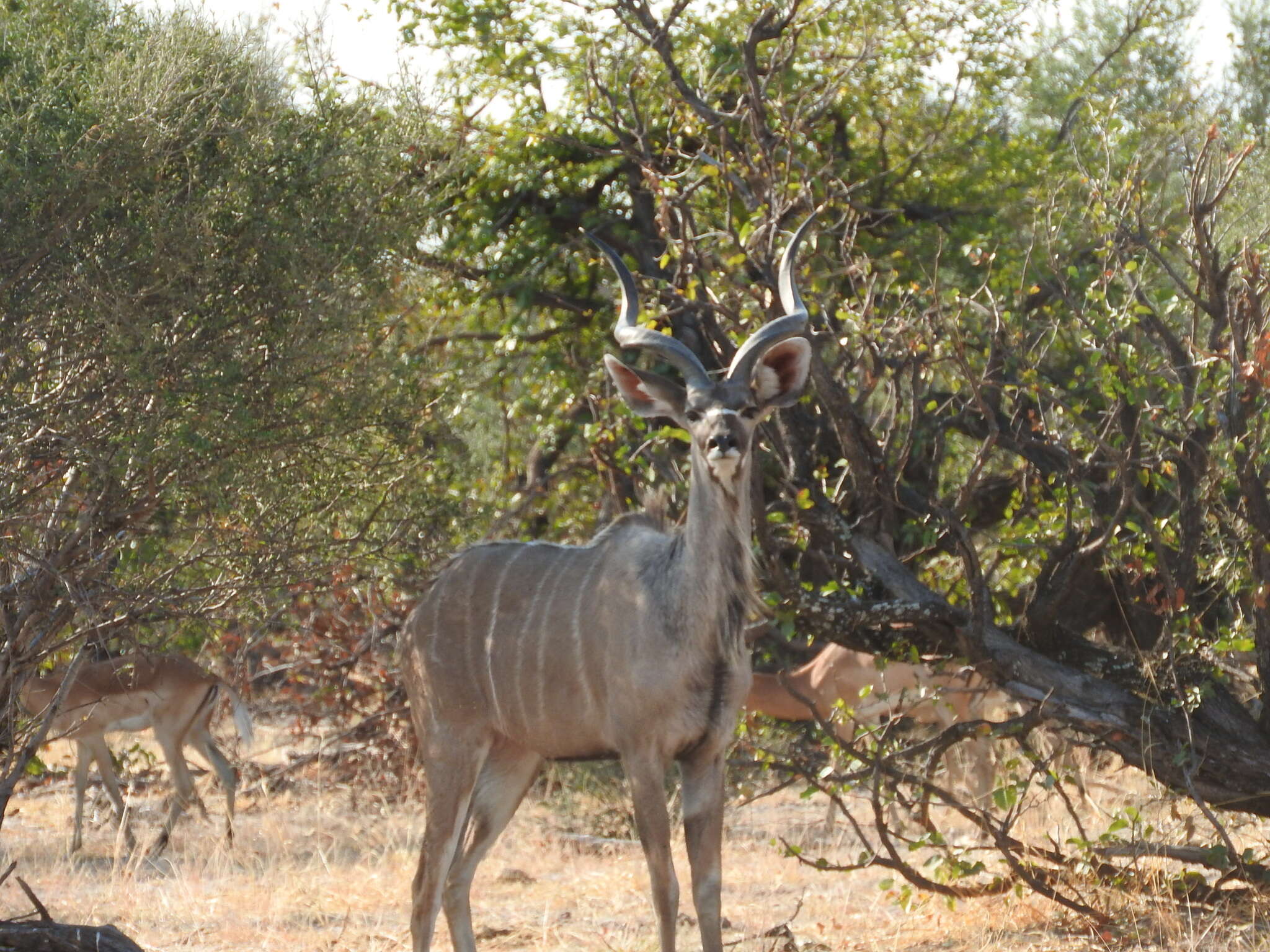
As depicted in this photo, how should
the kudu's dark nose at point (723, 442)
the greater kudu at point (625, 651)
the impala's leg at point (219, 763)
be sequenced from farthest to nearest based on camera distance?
the impala's leg at point (219, 763), the greater kudu at point (625, 651), the kudu's dark nose at point (723, 442)

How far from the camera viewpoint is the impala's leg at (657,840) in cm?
405

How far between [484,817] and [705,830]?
0.87 m

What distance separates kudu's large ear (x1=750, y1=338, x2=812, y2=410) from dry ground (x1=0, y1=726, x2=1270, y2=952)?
152 cm

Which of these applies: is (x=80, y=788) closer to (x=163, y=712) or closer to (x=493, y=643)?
(x=163, y=712)

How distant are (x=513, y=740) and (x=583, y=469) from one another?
315cm

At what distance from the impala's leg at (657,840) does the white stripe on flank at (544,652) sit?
1.53 feet

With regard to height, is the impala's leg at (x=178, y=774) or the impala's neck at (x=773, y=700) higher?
the impala's neck at (x=773, y=700)

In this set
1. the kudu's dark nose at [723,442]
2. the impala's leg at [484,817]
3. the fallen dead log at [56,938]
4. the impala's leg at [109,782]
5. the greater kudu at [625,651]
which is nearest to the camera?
the fallen dead log at [56,938]

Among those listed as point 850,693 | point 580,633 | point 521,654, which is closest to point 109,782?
point 521,654

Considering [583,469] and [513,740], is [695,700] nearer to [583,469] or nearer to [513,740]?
[513,740]

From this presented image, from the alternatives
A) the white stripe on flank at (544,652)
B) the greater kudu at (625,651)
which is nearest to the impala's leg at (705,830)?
the greater kudu at (625,651)

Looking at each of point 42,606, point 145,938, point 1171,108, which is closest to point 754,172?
point 42,606

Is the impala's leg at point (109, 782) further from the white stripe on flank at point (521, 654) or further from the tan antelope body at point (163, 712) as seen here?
the white stripe on flank at point (521, 654)

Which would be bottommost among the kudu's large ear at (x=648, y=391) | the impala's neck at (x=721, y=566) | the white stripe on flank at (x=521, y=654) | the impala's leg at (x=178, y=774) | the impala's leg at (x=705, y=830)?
the impala's leg at (x=178, y=774)
